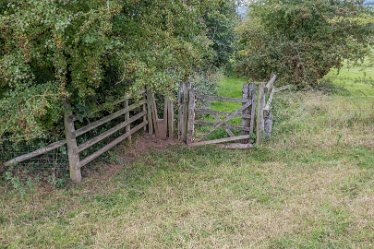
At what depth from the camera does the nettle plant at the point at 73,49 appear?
15.3 ft

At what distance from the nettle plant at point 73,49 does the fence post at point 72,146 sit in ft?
0.64

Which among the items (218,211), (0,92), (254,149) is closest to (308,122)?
(254,149)

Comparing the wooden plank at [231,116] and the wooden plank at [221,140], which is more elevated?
the wooden plank at [231,116]

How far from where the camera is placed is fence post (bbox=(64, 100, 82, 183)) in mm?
6000

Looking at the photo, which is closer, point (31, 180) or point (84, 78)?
point (84, 78)

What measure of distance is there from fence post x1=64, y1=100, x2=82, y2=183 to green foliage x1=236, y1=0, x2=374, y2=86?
10422 millimetres

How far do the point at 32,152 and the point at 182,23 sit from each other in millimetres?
3275

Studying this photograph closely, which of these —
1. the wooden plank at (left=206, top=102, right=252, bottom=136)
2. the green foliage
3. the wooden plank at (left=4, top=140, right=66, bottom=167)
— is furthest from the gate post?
the green foliage

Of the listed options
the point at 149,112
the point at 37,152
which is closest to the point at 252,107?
the point at 149,112

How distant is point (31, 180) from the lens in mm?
6125

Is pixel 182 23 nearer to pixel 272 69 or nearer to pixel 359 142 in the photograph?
pixel 359 142

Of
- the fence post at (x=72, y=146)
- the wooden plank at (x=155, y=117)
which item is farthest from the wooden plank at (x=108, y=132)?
the wooden plank at (x=155, y=117)

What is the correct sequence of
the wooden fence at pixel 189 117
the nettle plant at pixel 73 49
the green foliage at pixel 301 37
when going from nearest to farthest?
the nettle plant at pixel 73 49, the wooden fence at pixel 189 117, the green foliage at pixel 301 37

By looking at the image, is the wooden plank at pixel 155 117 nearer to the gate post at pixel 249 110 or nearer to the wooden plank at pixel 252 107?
the gate post at pixel 249 110
